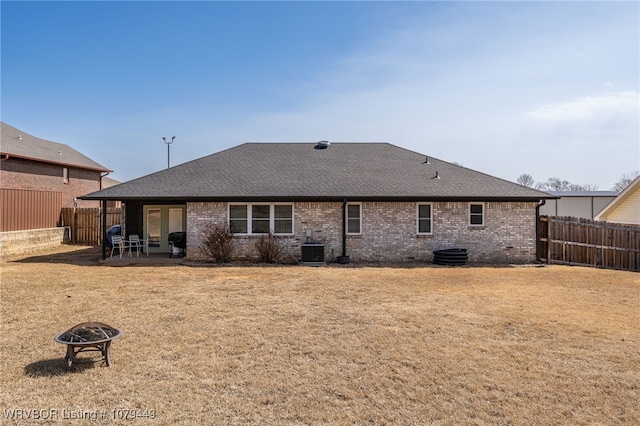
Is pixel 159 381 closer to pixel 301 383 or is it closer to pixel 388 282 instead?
pixel 301 383

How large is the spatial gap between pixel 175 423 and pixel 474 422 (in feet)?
10.2

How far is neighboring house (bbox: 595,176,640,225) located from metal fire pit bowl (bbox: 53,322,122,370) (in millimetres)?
22692

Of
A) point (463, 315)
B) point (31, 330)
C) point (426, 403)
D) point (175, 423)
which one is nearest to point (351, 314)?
point (463, 315)

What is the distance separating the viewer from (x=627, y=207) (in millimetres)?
19875

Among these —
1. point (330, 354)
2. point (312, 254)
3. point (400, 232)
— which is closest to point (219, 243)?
point (312, 254)

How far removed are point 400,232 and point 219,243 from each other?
722 centimetres

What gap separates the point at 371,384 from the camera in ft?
16.3

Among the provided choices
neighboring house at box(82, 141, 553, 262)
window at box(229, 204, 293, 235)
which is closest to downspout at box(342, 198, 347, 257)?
neighboring house at box(82, 141, 553, 262)

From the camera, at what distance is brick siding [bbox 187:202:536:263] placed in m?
15.8

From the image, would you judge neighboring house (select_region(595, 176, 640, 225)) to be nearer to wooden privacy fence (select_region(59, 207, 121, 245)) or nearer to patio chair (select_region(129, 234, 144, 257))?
patio chair (select_region(129, 234, 144, 257))

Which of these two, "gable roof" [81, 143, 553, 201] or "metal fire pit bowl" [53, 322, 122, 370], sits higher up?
"gable roof" [81, 143, 553, 201]

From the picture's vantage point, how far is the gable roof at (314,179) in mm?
15391

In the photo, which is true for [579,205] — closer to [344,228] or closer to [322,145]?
[322,145]

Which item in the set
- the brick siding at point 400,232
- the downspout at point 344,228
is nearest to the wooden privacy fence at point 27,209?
the brick siding at point 400,232
